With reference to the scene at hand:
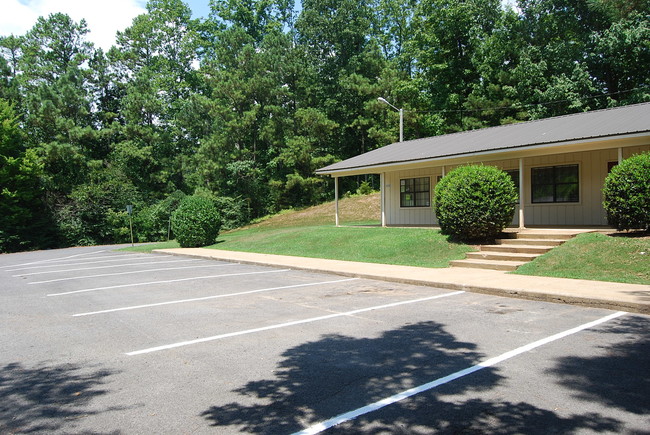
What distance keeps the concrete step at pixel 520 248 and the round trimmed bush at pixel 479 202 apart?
0.60 m

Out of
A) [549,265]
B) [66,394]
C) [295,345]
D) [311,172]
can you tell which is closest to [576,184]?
[549,265]

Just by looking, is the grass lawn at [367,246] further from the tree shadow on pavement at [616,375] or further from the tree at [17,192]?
the tree at [17,192]

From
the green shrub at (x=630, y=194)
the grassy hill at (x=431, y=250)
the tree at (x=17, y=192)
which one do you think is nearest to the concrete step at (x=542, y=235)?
the grassy hill at (x=431, y=250)

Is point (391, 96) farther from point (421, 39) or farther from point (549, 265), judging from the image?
point (549, 265)

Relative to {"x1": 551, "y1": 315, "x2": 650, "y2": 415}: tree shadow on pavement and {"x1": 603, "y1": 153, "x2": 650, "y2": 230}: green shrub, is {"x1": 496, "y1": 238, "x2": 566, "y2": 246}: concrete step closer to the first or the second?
{"x1": 603, "y1": 153, "x2": 650, "y2": 230}: green shrub

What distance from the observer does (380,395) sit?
4125 mm

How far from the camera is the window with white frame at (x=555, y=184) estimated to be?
16.7 meters

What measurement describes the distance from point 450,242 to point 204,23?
48113 mm

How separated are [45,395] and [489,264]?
33.8 feet

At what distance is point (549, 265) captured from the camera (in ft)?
36.5

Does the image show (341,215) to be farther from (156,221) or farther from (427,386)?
(427,386)

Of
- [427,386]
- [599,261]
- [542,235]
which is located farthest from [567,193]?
[427,386]

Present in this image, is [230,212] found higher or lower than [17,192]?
lower

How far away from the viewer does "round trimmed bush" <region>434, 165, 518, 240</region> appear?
13.8 metres
